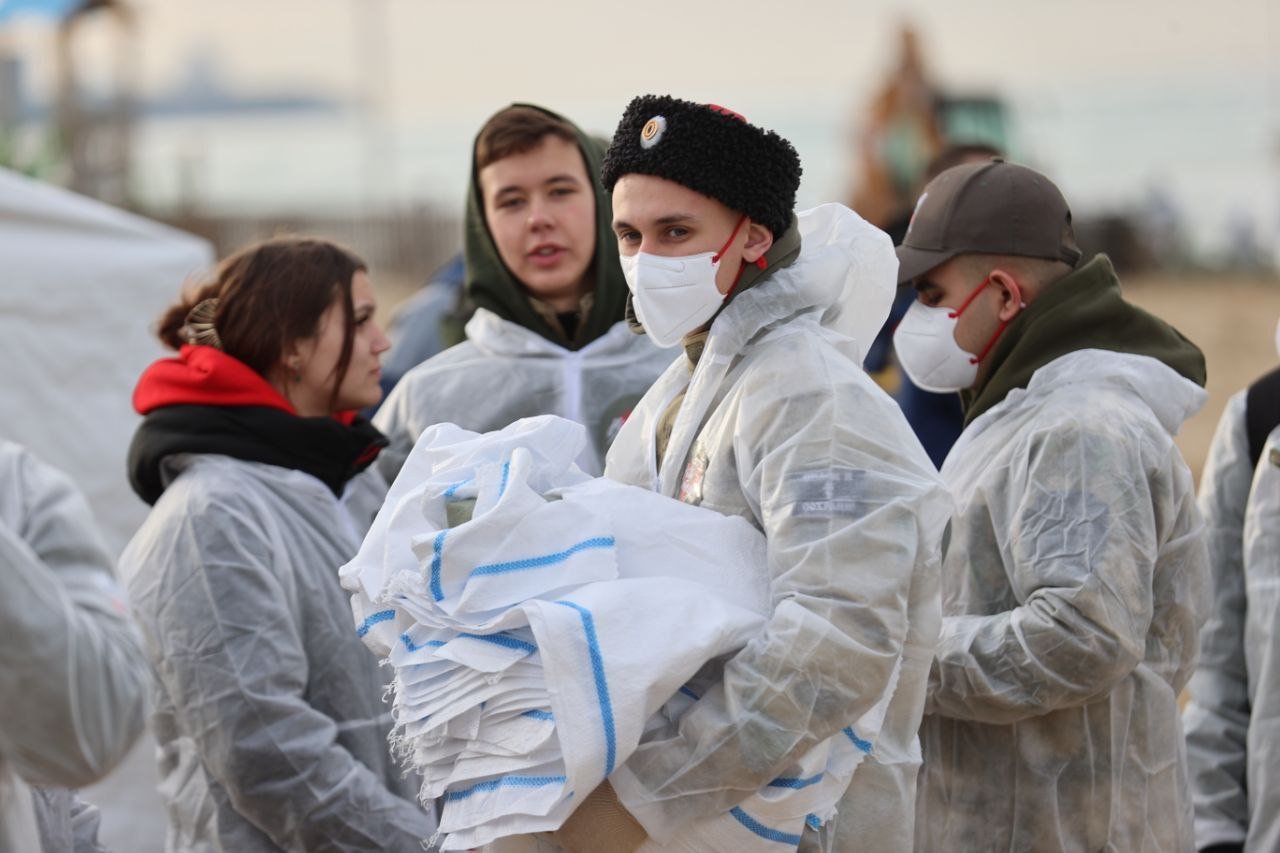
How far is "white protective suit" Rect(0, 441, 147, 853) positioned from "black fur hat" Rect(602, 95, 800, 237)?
105 centimetres

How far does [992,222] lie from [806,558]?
1287 millimetres

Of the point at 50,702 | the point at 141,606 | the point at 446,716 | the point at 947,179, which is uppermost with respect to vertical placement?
the point at 947,179

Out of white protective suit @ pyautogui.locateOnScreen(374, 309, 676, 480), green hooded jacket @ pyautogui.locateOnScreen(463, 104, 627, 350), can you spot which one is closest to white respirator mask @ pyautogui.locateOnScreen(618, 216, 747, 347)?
white protective suit @ pyautogui.locateOnScreen(374, 309, 676, 480)

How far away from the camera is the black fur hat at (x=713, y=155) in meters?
2.66

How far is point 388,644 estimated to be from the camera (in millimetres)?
2580

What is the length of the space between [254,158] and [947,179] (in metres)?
23.9

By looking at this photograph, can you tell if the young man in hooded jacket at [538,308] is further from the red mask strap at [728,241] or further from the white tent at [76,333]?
the white tent at [76,333]

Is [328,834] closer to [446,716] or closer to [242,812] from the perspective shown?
[242,812]

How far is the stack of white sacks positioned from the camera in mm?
2359

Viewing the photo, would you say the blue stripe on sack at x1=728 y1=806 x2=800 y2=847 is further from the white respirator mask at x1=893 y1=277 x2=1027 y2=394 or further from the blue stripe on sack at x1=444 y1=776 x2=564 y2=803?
the white respirator mask at x1=893 y1=277 x2=1027 y2=394

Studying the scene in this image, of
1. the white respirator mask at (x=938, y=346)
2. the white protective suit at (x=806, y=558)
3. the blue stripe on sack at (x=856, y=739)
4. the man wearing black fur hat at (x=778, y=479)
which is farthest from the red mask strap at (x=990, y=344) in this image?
the blue stripe on sack at (x=856, y=739)

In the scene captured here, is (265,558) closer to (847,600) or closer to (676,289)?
(676,289)

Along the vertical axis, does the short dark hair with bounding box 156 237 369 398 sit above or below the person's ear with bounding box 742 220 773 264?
below

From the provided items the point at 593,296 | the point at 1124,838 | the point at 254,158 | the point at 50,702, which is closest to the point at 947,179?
the point at 593,296
